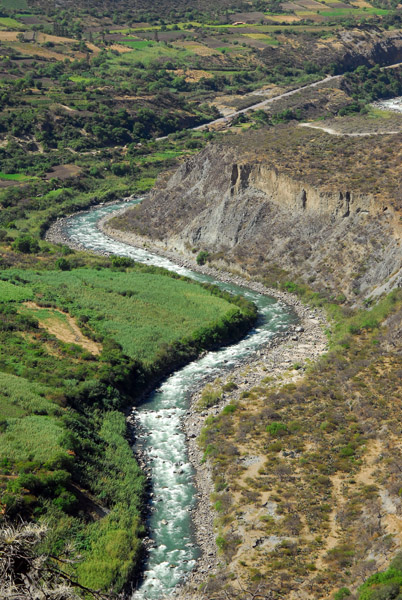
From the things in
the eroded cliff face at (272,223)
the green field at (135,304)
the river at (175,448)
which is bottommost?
the river at (175,448)

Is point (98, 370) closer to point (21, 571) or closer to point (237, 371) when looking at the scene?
point (237, 371)

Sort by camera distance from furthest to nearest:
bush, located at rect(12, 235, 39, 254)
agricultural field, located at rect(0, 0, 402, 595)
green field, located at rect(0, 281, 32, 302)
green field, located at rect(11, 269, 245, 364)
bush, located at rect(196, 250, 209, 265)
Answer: bush, located at rect(12, 235, 39, 254), bush, located at rect(196, 250, 209, 265), green field, located at rect(0, 281, 32, 302), green field, located at rect(11, 269, 245, 364), agricultural field, located at rect(0, 0, 402, 595)

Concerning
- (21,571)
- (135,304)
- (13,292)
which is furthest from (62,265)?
(21,571)

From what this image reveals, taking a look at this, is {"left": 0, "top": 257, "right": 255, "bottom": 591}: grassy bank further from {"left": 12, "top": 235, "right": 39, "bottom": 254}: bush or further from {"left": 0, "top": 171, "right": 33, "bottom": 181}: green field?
{"left": 0, "top": 171, "right": 33, "bottom": 181}: green field

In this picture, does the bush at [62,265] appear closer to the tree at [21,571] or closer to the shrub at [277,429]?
the shrub at [277,429]

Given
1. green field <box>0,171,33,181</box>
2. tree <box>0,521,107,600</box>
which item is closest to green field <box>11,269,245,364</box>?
green field <box>0,171,33,181</box>

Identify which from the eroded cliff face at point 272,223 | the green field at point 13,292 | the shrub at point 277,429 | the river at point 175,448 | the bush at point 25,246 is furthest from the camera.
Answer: the bush at point 25,246

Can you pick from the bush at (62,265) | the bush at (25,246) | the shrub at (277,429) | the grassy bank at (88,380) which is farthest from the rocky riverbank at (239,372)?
the bush at (25,246)
